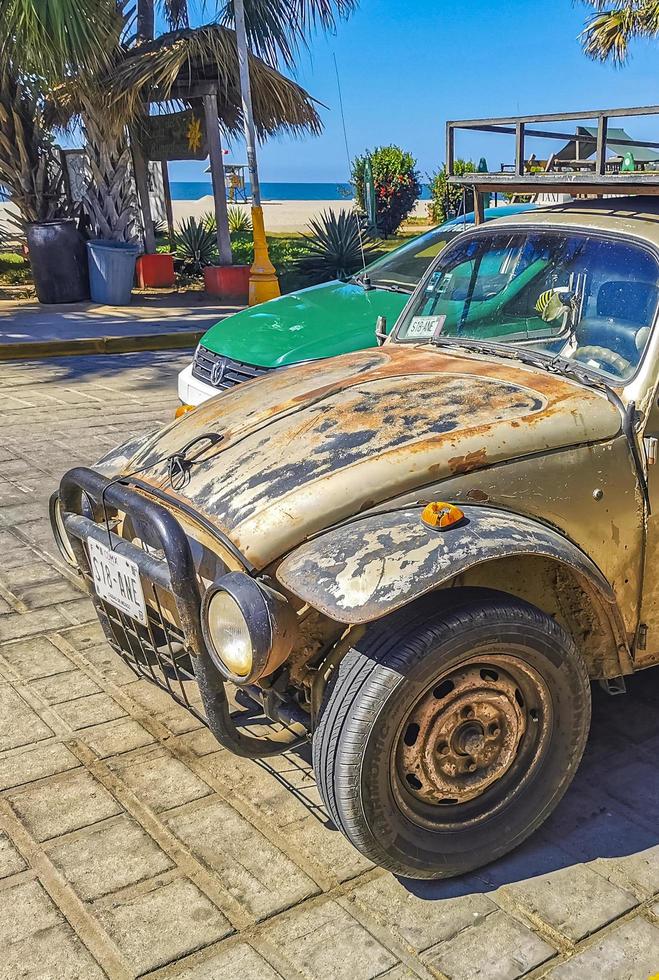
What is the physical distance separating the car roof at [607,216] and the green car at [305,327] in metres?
2.85

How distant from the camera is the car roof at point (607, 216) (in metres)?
3.49

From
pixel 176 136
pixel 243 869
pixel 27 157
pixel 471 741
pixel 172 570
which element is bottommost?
pixel 243 869

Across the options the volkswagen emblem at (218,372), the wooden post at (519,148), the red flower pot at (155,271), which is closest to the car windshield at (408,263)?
the volkswagen emblem at (218,372)

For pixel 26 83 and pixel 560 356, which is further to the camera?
pixel 26 83

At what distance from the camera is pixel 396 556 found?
104 inches

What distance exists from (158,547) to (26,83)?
518 inches

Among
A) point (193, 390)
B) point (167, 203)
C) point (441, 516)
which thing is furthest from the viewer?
point (167, 203)

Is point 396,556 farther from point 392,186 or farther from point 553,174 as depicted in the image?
point 392,186

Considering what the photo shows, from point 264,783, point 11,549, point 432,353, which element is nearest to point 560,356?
point 432,353

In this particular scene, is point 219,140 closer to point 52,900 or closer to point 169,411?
point 169,411

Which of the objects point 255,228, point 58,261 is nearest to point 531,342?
point 255,228

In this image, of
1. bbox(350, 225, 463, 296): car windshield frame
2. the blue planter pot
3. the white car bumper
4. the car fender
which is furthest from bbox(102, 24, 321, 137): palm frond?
the car fender

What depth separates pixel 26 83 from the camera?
46.1 ft

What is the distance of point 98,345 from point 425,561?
10.0 metres
